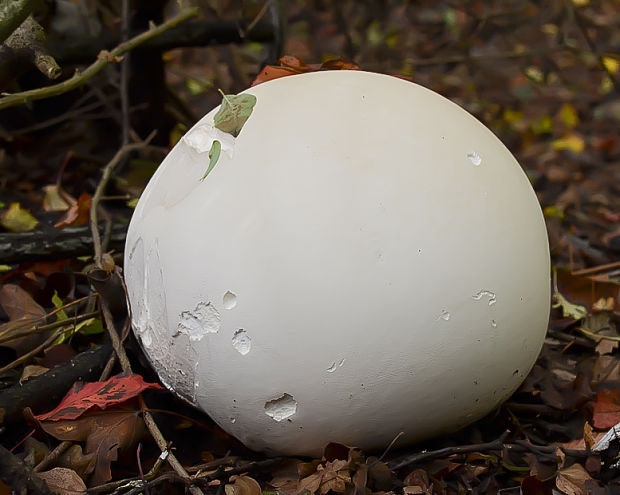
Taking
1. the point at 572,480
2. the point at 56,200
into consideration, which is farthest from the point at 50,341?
the point at 572,480

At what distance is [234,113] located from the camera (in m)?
1.82

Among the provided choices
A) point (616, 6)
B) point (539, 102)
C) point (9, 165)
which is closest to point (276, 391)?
point (9, 165)

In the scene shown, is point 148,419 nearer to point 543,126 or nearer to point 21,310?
point 21,310

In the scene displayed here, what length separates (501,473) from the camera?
1.99 meters

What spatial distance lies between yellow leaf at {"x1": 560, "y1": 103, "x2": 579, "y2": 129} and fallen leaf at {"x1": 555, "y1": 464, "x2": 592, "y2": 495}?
3810 millimetres

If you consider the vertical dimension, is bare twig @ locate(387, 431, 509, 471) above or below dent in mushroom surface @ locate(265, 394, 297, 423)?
below

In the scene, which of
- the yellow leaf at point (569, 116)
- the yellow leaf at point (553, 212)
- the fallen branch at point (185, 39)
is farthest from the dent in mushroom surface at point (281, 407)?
the yellow leaf at point (569, 116)

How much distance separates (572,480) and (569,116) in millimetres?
3960

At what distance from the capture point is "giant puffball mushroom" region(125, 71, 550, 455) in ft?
5.59

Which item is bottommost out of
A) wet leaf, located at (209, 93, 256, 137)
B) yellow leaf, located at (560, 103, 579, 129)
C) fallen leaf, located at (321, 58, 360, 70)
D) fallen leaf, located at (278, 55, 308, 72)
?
yellow leaf, located at (560, 103, 579, 129)

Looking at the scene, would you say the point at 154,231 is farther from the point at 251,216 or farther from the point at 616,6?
the point at 616,6

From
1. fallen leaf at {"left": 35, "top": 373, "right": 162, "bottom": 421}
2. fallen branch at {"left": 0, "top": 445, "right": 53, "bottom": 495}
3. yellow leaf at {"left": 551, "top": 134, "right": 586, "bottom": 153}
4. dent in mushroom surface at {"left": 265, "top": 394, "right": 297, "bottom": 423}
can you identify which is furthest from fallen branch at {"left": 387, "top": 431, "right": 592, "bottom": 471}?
yellow leaf at {"left": 551, "top": 134, "right": 586, "bottom": 153}

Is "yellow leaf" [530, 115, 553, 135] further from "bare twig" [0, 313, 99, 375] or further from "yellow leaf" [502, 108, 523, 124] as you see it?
"bare twig" [0, 313, 99, 375]

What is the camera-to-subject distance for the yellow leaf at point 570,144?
16.2ft
